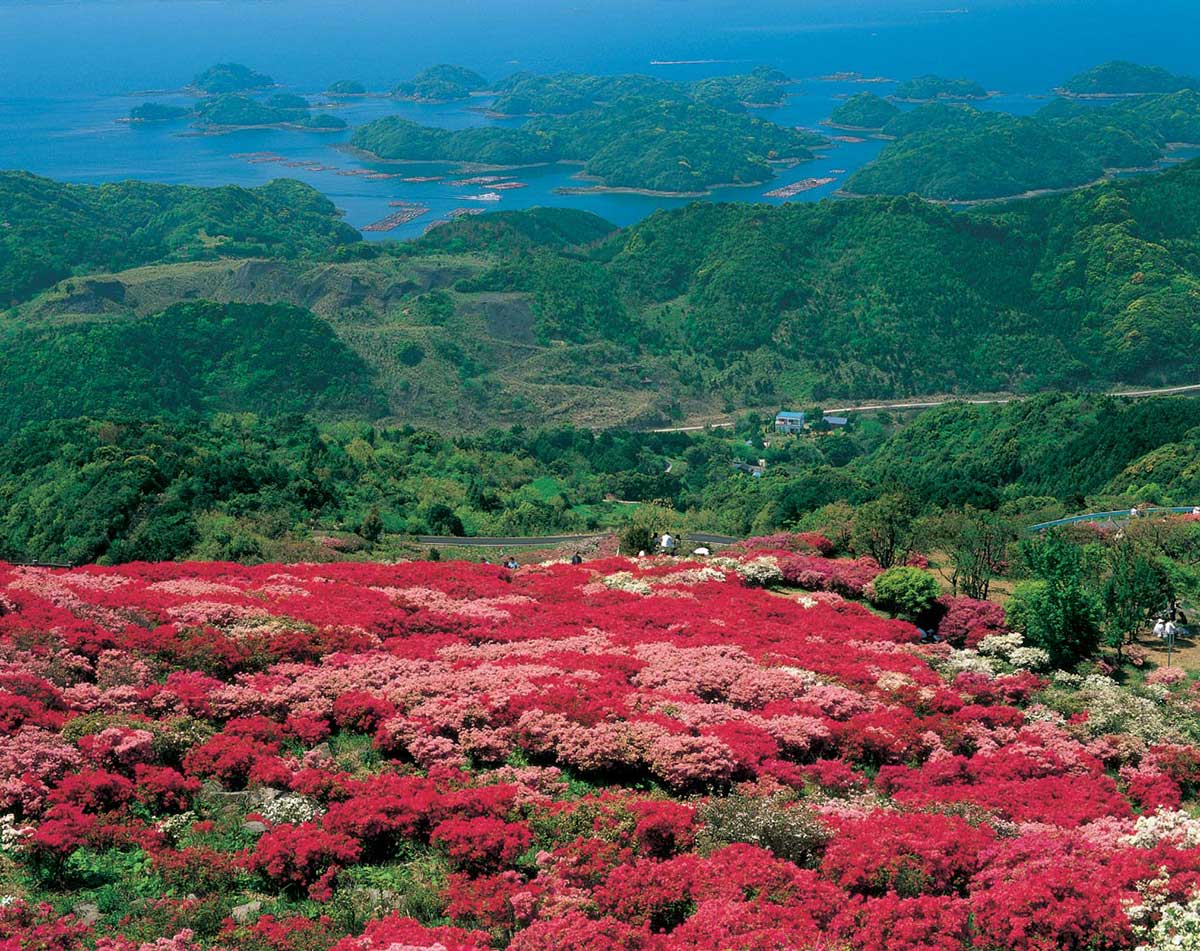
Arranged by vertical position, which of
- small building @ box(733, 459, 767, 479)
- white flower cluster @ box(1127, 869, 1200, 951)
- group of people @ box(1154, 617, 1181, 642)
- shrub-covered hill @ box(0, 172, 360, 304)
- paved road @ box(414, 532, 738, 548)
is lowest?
small building @ box(733, 459, 767, 479)

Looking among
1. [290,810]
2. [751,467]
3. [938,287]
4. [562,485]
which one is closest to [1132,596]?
[290,810]

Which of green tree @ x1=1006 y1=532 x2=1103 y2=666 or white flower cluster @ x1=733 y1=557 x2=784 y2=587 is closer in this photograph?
green tree @ x1=1006 y1=532 x2=1103 y2=666

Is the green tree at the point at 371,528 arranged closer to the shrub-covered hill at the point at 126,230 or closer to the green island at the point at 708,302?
the green island at the point at 708,302

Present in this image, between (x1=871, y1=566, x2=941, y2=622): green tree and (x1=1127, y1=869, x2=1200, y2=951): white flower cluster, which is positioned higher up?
(x1=1127, y1=869, x2=1200, y2=951): white flower cluster

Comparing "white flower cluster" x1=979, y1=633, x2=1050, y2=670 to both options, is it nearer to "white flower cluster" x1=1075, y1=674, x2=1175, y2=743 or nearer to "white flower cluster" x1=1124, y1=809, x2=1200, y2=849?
"white flower cluster" x1=1075, y1=674, x2=1175, y2=743

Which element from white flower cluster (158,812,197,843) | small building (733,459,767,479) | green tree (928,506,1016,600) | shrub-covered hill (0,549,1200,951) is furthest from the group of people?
small building (733,459,767,479)

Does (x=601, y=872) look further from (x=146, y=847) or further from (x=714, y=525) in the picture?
(x=714, y=525)

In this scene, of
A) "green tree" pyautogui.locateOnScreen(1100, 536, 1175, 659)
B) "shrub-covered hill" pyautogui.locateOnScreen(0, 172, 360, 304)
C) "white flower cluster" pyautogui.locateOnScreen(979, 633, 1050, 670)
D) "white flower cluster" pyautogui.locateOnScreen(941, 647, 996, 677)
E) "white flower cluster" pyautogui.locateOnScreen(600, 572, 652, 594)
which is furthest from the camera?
"shrub-covered hill" pyautogui.locateOnScreen(0, 172, 360, 304)
